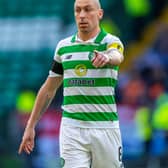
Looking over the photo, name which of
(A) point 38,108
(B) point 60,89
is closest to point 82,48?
(A) point 38,108

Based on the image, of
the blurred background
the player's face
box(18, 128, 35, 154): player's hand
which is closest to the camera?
the player's face

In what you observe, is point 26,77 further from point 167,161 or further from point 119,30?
point 167,161

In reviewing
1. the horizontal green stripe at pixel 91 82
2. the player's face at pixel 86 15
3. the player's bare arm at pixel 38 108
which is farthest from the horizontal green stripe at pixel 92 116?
the player's face at pixel 86 15

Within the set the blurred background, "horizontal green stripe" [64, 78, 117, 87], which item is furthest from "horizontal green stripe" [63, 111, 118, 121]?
the blurred background

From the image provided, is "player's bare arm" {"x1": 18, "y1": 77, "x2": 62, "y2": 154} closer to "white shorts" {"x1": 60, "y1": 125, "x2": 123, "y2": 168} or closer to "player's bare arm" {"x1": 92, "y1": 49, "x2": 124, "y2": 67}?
"white shorts" {"x1": 60, "y1": 125, "x2": 123, "y2": 168}

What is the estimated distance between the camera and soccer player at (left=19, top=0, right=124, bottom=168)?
819cm

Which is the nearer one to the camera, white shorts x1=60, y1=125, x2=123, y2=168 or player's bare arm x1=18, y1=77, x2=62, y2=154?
white shorts x1=60, y1=125, x2=123, y2=168

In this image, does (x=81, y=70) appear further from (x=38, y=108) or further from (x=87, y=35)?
(x=38, y=108)

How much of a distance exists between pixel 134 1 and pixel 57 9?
1.52 metres

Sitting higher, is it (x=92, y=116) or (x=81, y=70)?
(x=81, y=70)

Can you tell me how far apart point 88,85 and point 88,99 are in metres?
0.12

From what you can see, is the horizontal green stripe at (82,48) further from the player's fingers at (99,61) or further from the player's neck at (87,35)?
the player's fingers at (99,61)

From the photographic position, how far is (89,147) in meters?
8.23

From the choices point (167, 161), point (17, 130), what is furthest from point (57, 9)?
point (167, 161)
